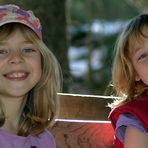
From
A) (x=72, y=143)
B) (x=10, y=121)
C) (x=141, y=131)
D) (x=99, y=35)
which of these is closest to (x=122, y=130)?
(x=141, y=131)

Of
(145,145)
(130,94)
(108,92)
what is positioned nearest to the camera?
(145,145)

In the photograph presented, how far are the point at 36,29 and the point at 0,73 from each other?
0.31 metres

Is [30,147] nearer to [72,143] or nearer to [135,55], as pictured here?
[72,143]

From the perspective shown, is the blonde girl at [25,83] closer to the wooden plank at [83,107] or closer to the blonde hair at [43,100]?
the blonde hair at [43,100]

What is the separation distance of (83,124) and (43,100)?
285 mm

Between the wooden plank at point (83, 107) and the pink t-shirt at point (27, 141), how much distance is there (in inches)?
12.5

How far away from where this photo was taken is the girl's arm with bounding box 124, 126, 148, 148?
2.84 meters

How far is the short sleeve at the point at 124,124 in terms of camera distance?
287cm

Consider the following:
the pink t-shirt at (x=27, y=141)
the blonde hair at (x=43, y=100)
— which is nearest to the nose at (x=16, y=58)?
the blonde hair at (x=43, y=100)

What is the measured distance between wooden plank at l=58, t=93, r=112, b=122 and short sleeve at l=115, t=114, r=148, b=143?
476 mm

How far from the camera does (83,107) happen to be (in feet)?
11.2

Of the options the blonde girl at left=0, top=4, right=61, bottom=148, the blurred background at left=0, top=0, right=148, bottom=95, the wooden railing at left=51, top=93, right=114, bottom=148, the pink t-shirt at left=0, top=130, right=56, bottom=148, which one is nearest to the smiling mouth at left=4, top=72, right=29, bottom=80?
the blonde girl at left=0, top=4, right=61, bottom=148

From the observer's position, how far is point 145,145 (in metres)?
2.85

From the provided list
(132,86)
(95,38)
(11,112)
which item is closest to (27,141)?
(11,112)
